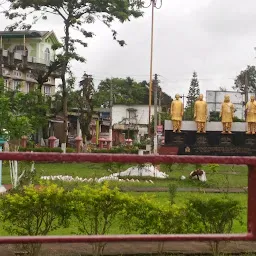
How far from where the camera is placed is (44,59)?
4822 cm

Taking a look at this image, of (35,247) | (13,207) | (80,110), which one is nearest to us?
(35,247)

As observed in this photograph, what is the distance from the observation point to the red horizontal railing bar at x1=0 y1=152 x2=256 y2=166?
274 centimetres

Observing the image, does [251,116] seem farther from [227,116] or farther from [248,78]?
[248,78]

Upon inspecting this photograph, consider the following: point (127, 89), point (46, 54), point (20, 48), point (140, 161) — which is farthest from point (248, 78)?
point (140, 161)

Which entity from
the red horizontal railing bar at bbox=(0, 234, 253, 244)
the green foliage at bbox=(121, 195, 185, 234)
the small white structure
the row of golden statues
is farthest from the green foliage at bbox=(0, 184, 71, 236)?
the row of golden statues

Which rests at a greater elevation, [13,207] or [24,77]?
[24,77]

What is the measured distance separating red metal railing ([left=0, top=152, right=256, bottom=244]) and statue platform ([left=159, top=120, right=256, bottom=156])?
27099 millimetres

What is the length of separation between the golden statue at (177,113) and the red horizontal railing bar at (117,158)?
27245 mm

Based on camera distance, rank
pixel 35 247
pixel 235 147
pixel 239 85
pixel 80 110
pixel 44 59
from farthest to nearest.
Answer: pixel 239 85 → pixel 44 59 → pixel 80 110 → pixel 235 147 → pixel 35 247

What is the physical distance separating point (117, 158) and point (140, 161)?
13cm

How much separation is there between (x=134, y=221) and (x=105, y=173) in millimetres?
6975

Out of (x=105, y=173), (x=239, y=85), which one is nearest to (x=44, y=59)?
(x=239, y=85)

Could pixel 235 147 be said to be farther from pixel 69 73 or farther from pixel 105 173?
pixel 105 173

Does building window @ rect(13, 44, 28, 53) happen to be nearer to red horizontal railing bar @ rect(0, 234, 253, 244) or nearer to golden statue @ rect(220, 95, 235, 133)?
golden statue @ rect(220, 95, 235, 133)
